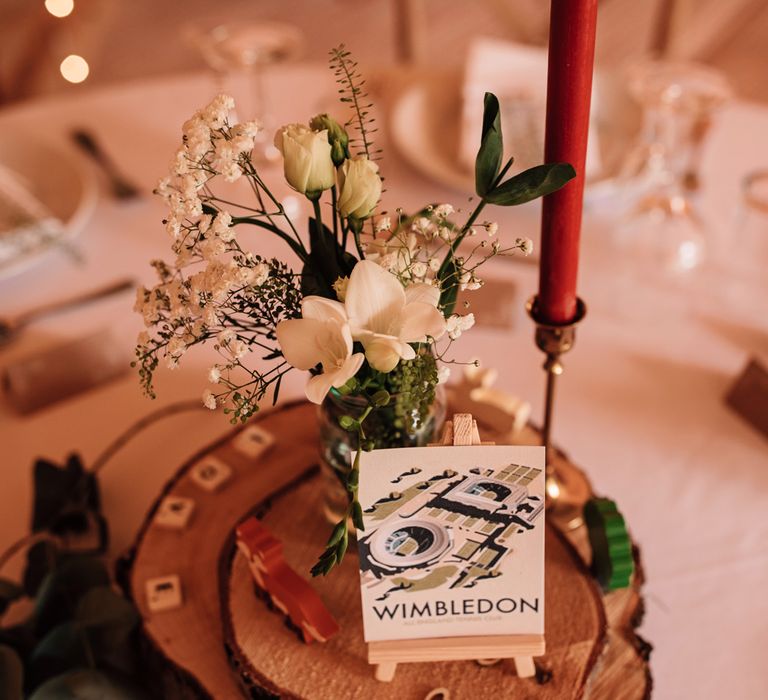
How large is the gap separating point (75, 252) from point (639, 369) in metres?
0.79

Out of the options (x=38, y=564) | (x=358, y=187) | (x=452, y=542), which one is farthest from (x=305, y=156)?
(x=38, y=564)

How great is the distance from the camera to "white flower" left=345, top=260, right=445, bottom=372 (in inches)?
19.3

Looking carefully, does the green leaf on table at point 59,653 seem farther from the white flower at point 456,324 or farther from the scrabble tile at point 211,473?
the white flower at point 456,324

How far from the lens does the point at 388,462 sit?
0.53m

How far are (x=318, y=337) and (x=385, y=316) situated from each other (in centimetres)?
4

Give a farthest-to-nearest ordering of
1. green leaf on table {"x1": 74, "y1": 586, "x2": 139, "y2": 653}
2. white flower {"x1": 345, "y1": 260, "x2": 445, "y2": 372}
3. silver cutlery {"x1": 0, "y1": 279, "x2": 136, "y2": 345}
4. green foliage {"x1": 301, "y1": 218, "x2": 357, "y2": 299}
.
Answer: silver cutlery {"x1": 0, "y1": 279, "x2": 136, "y2": 345} → green leaf on table {"x1": 74, "y1": 586, "x2": 139, "y2": 653} → green foliage {"x1": 301, "y1": 218, "x2": 357, "y2": 299} → white flower {"x1": 345, "y1": 260, "x2": 445, "y2": 372}

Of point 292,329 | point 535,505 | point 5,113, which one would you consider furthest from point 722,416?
point 5,113

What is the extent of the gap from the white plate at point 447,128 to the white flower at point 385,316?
74 centimetres

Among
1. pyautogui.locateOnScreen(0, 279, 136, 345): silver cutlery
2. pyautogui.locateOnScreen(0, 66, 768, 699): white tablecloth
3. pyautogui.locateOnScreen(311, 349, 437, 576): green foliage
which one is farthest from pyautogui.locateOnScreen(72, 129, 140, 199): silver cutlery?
pyautogui.locateOnScreen(311, 349, 437, 576): green foliage

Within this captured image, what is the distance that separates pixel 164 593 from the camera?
733mm

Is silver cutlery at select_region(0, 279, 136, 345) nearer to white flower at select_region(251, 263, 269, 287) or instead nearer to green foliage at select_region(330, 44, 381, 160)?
green foliage at select_region(330, 44, 381, 160)

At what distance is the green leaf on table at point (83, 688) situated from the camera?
0.64 meters

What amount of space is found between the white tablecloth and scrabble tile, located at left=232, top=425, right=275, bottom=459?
101 millimetres

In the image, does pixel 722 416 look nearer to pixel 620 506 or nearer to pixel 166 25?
pixel 620 506
